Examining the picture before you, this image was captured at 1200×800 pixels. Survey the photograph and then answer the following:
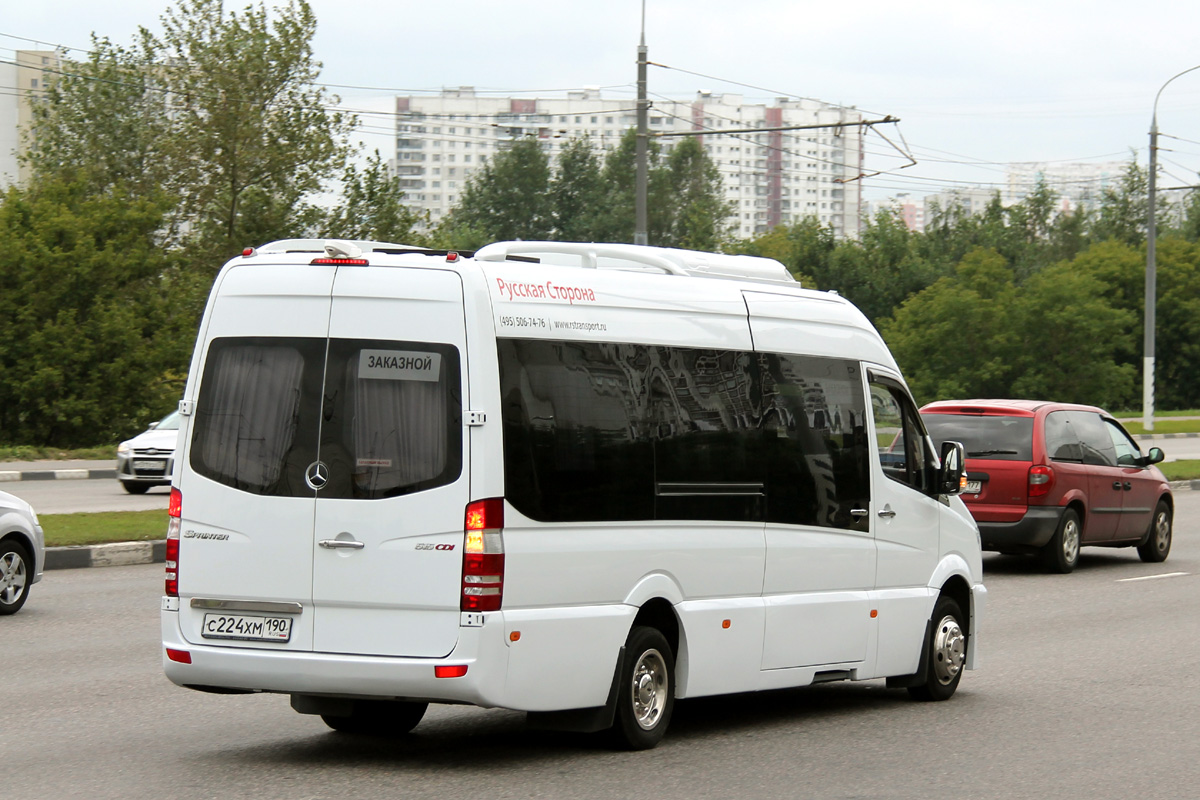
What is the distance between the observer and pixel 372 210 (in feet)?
139

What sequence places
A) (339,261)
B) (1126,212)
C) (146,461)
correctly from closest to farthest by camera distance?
(339,261), (146,461), (1126,212)

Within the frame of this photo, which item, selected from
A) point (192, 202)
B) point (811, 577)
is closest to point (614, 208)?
point (192, 202)

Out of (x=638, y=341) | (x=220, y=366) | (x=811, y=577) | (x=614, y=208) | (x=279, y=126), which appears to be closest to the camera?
(x=220, y=366)

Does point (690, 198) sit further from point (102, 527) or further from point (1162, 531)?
point (102, 527)

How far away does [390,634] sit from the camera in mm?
6461

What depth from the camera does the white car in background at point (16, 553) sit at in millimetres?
11820

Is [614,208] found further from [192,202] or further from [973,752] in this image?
[973,752]

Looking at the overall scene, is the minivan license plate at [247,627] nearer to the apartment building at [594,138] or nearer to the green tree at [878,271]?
the green tree at [878,271]

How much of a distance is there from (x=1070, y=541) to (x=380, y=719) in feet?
35.4

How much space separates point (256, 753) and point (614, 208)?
289 feet

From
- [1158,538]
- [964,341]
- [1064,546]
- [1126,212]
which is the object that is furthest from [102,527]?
[1126,212]

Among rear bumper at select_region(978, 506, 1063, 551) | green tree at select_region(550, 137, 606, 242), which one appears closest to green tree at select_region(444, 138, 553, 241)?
green tree at select_region(550, 137, 606, 242)

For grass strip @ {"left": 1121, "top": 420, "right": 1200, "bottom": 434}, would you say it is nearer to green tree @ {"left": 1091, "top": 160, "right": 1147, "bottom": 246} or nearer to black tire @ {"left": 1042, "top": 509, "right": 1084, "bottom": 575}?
black tire @ {"left": 1042, "top": 509, "right": 1084, "bottom": 575}

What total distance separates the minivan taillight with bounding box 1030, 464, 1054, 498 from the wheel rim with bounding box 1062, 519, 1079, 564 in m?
0.53
